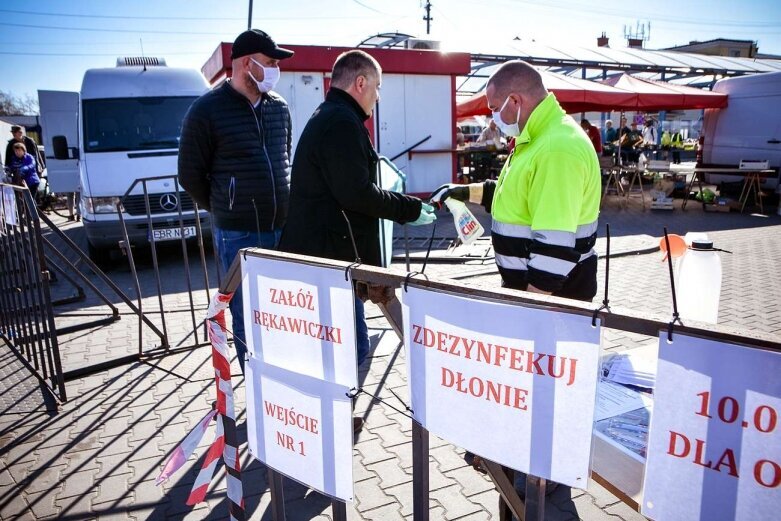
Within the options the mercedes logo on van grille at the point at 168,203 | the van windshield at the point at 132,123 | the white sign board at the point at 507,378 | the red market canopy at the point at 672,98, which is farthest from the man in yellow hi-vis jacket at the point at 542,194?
the red market canopy at the point at 672,98

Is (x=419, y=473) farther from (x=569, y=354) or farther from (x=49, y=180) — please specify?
(x=49, y=180)

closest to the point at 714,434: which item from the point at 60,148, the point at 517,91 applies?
the point at 517,91

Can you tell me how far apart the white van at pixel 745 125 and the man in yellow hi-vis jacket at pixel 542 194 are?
12.1 meters

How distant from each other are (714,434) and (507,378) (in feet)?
1.45

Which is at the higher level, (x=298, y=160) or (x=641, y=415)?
(x=298, y=160)

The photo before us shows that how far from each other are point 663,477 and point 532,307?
46 centimetres

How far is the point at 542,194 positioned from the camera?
6.85 feet

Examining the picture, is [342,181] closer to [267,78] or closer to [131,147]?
[267,78]

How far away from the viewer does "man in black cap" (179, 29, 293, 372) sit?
10.2ft

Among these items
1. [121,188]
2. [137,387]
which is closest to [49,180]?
[121,188]

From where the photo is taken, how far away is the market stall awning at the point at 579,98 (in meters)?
11.5

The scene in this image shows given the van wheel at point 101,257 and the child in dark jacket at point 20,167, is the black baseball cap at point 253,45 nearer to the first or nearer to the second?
the van wheel at point 101,257

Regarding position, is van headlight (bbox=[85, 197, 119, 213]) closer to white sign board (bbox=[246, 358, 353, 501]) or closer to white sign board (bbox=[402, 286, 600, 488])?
white sign board (bbox=[246, 358, 353, 501])

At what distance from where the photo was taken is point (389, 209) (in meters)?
2.82
